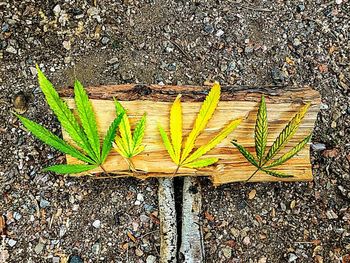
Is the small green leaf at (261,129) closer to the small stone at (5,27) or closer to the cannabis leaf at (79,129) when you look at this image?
the cannabis leaf at (79,129)

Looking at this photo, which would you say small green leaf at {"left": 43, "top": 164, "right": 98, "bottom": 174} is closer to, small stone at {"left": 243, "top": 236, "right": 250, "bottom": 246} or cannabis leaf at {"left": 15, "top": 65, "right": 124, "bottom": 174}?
cannabis leaf at {"left": 15, "top": 65, "right": 124, "bottom": 174}

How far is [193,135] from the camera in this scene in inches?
58.9

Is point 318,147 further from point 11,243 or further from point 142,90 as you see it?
point 11,243

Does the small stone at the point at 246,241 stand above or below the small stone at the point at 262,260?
above

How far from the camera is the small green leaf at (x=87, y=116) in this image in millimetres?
1451

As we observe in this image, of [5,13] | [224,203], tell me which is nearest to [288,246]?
[224,203]

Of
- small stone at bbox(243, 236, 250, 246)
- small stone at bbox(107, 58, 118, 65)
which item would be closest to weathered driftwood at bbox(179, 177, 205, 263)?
small stone at bbox(243, 236, 250, 246)

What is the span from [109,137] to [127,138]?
6cm

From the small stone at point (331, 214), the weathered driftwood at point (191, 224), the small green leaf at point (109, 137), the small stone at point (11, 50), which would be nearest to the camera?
the small green leaf at point (109, 137)

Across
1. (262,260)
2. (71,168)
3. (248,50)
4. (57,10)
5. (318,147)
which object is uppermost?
(57,10)

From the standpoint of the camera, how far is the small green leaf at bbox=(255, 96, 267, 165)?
1.48 meters

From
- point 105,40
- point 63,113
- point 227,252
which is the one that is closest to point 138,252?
point 227,252

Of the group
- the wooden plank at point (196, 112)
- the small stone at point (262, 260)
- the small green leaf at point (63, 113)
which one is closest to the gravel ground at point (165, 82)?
the small stone at point (262, 260)

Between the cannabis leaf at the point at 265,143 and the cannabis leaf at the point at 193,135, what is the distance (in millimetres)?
63
